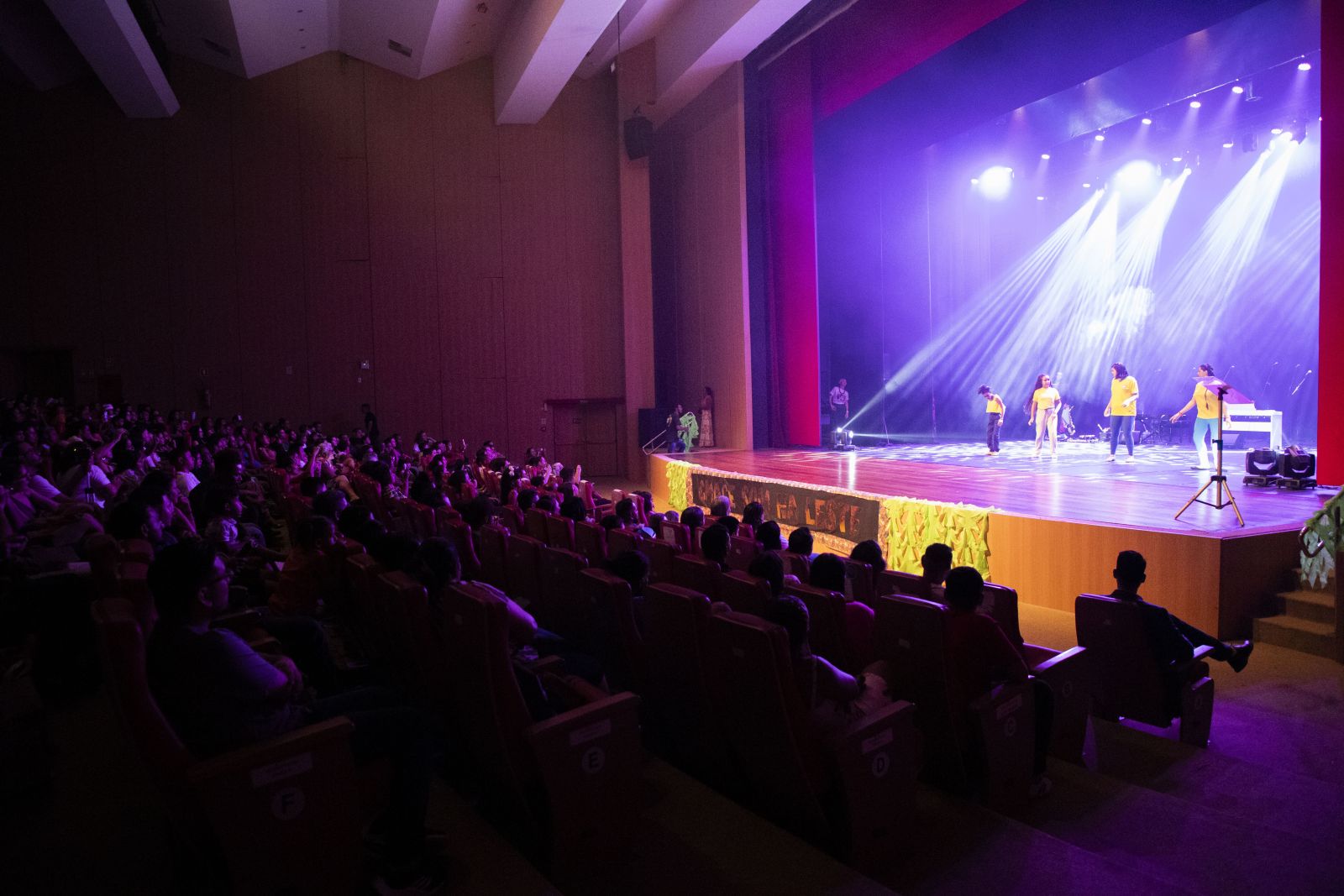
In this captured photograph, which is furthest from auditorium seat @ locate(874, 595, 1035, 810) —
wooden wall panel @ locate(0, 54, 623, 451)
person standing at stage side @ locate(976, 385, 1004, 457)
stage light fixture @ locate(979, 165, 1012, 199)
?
wooden wall panel @ locate(0, 54, 623, 451)

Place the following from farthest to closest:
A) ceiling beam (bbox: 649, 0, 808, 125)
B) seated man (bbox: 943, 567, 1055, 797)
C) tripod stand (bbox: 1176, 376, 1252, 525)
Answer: ceiling beam (bbox: 649, 0, 808, 125) → tripod stand (bbox: 1176, 376, 1252, 525) → seated man (bbox: 943, 567, 1055, 797)

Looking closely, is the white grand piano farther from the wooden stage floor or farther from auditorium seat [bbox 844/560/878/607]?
→ auditorium seat [bbox 844/560/878/607]

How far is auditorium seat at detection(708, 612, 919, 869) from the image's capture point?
2273mm

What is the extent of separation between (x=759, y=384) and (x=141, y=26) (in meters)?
9.91

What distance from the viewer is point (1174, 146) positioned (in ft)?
39.4

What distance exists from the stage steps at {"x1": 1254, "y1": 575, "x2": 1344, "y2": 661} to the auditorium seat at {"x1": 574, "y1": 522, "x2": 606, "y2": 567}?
3778 millimetres

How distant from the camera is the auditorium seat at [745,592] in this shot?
2936 millimetres

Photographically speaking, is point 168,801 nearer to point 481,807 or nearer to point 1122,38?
point 481,807

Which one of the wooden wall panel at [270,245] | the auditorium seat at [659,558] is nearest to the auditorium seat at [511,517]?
the auditorium seat at [659,558]

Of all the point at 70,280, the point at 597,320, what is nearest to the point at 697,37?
the point at 597,320

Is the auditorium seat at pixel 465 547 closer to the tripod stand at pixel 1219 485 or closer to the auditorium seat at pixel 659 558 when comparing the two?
the auditorium seat at pixel 659 558

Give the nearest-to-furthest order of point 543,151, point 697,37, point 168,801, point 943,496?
point 168,801, point 943,496, point 697,37, point 543,151

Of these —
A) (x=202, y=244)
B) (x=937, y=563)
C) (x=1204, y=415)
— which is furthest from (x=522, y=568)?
(x=202, y=244)

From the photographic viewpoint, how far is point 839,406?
13914 mm
